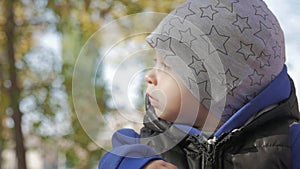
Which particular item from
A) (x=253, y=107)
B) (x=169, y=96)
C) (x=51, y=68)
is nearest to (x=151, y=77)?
(x=169, y=96)

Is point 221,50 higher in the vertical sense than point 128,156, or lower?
higher

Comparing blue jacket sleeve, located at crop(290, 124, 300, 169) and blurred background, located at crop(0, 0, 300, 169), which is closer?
blue jacket sleeve, located at crop(290, 124, 300, 169)

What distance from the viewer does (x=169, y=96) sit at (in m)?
0.79

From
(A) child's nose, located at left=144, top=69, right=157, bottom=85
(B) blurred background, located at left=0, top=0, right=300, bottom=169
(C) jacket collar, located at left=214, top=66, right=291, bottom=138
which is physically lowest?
(B) blurred background, located at left=0, top=0, right=300, bottom=169

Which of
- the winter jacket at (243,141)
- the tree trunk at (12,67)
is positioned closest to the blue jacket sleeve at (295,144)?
the winter jacket at (243,141)

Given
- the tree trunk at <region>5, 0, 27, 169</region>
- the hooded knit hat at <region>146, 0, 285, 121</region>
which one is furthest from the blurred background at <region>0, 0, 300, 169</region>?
the hooded knit hat at <region>146, 0, 285, 121</region>

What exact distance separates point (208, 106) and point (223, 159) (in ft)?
0.24

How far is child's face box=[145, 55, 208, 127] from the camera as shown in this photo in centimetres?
79

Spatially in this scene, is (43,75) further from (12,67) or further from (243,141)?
(243,141)

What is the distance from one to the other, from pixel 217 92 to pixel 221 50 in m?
0.06

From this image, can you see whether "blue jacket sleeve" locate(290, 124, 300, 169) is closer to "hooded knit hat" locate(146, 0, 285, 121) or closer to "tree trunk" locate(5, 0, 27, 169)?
"hooded knit hat" locate(146, 0, 285, 121)

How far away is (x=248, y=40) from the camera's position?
81 cm

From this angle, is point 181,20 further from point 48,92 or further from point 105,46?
point 48,92

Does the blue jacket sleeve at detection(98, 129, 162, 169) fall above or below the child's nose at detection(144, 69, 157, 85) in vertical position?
below
